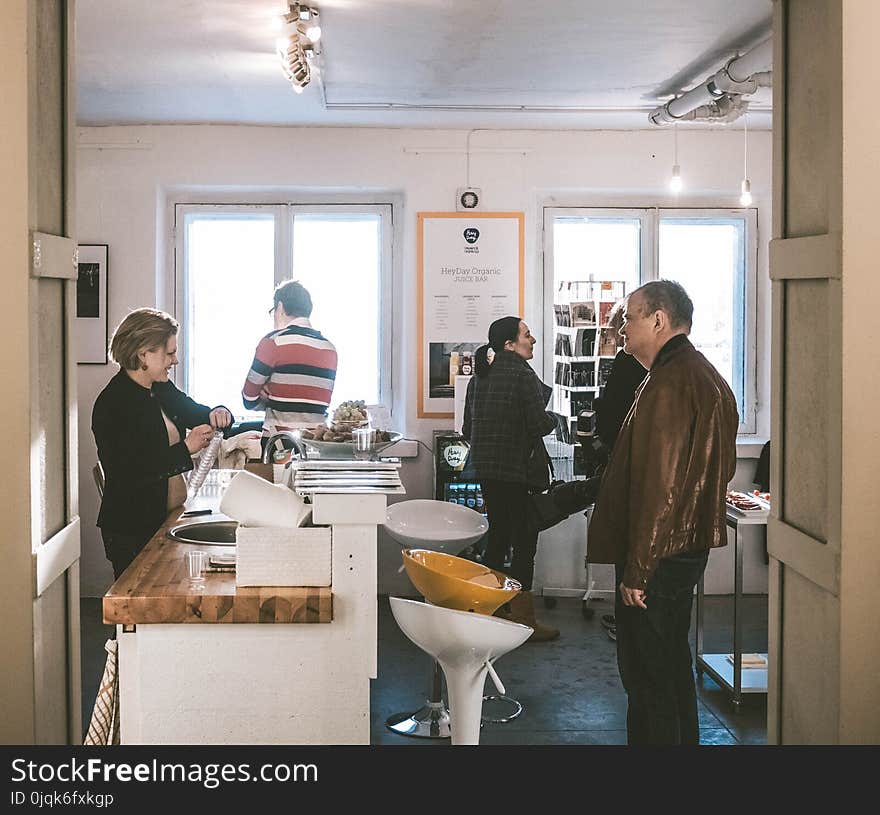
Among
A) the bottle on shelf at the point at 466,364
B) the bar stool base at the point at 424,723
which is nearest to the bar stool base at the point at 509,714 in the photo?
the bar stool base at the point at 424,723

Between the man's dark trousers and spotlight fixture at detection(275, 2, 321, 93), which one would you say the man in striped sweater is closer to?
spotlight fixture at detection(275, 2, 321, 93)

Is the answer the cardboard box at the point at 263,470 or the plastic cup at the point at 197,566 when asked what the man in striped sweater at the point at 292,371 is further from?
the plastic cup at the point at 197,566

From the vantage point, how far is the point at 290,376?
569cm

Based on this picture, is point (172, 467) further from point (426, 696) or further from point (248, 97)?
point (248, 97)

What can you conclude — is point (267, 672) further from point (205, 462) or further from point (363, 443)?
point (205, 462)

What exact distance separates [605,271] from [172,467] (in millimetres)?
3928

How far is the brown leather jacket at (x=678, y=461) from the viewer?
3.19 metres

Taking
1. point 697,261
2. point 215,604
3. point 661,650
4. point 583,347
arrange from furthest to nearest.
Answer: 1. point 697,261
2. point 583,347
3. point 661,650
4. point 215,604

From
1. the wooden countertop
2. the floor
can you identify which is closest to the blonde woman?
the floor

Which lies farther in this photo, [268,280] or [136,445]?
[268,280]

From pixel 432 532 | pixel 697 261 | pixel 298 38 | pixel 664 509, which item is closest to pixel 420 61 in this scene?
pixel 298 38

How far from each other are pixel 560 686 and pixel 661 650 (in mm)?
1791

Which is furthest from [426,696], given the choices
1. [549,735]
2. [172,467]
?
[172,467]

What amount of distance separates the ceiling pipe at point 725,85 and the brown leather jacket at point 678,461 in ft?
6.47
